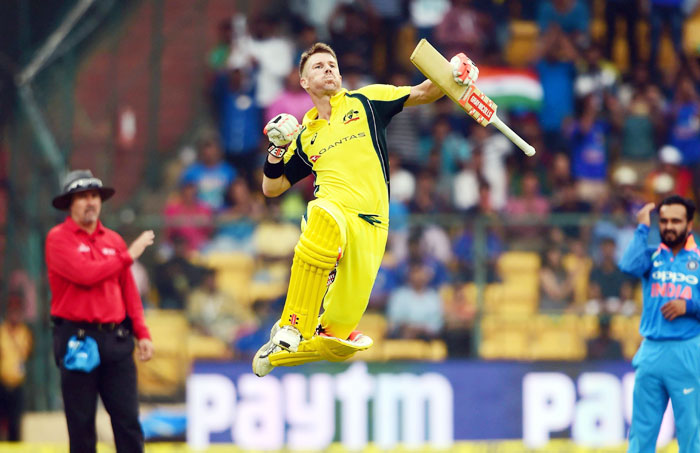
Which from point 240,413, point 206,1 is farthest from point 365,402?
point 206,1

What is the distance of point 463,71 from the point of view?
7.48 meters

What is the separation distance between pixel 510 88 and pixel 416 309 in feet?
11.3

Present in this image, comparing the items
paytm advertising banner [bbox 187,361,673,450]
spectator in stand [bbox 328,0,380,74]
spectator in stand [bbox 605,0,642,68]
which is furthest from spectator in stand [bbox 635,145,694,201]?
spectator in stand [bbox 328,0,380,74]

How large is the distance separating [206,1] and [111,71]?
144 cm

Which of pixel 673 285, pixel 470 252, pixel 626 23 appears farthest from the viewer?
pixel 626 23

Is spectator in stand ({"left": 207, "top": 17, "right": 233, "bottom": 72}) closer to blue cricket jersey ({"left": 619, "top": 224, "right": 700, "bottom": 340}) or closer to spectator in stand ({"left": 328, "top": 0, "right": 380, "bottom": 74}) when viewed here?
spectator in stand ({"left": 328, "top": 0, "right": 380, "bottom": 74})

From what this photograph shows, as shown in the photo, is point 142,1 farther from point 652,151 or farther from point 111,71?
point 652,151

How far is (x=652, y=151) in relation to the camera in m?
14.5

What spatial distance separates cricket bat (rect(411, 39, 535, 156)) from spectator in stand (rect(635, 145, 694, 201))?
6556mm

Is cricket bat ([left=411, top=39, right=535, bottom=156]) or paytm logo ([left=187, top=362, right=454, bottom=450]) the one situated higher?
cricket bat ([left=411, top=39, right=535, bottom=156])

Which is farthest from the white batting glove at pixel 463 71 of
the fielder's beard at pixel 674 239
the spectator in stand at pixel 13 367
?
the spectator in stand at pixel 13 367

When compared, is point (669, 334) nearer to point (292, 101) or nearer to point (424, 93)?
point (424, 93)

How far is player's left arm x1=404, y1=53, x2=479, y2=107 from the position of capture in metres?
7.49

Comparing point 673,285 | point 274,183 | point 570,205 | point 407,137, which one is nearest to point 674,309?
→ point 673,285
